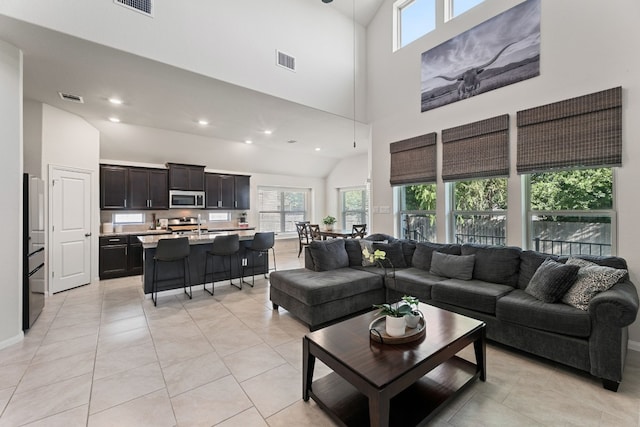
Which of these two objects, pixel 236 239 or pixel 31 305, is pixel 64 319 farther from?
pixel 236 239

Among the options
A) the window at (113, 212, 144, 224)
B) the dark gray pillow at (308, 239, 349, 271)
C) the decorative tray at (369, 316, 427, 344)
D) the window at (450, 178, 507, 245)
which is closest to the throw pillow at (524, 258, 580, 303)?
the window at (450, 178, 507, 245)

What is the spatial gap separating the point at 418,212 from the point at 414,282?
66.4 inches

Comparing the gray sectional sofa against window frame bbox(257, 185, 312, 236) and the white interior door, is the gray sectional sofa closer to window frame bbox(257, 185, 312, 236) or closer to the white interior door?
the white interior door

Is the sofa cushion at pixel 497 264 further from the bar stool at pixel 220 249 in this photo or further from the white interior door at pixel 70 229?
the white interior door at pixel 70 229

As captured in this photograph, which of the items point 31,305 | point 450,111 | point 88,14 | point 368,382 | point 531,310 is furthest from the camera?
point 450,111

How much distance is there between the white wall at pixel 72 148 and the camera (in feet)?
14.0

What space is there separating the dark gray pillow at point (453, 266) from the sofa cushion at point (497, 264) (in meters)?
0.09

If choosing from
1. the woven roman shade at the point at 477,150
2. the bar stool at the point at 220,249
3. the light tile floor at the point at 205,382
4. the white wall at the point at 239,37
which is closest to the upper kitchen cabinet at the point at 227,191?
the bar stool at the point at 220,249

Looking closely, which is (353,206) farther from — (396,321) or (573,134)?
(396,321)

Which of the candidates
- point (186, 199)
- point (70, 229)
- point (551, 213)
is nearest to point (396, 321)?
point (551, 213)

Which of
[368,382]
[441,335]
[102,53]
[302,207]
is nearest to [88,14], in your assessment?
[102,53]

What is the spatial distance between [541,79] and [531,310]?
2.71m

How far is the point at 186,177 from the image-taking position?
21.4ft

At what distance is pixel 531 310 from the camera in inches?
95.5
